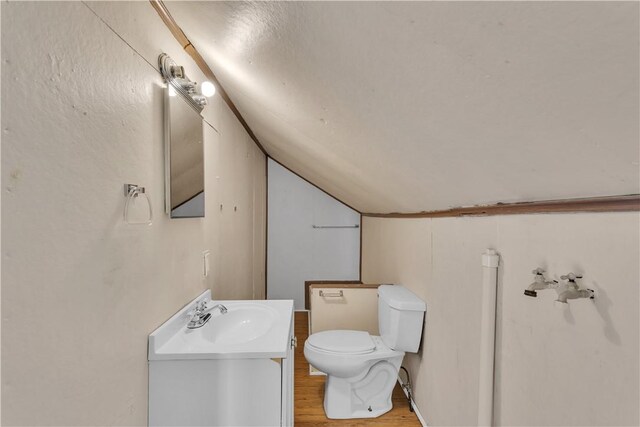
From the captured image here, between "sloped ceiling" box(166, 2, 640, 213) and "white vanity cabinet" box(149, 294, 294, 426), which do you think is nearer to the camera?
"sloped ceiling" box(166, 2, 640, 213)

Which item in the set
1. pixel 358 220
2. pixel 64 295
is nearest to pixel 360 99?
pixel 64 295

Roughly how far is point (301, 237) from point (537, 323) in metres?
3.16

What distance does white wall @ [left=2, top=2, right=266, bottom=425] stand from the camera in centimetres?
61

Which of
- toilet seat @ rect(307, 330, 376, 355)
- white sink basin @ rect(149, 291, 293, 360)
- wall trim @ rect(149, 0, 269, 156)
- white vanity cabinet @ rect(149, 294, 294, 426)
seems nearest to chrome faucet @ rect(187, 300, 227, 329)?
white sink basin @ rect(149, 291, 293, 360)

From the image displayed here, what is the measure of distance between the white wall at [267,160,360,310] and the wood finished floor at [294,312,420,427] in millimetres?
1456

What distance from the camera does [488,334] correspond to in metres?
1.18

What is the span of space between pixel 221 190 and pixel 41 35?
1.35 meters

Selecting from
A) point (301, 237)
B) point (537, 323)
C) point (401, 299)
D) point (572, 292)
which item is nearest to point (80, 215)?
point (572, 292)

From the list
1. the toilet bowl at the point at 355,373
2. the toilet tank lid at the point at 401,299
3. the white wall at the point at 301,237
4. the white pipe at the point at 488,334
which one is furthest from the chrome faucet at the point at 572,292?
the white wall at the point at 301,237

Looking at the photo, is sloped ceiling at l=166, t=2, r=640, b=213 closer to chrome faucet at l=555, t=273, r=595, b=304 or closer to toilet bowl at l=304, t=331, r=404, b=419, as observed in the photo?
chrome faucet at l=555, t=273, r=595, b=304

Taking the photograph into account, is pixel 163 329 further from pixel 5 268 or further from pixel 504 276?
pixel 504 276

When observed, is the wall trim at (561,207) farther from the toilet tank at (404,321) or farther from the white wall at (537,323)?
the toilet tank at (404,321)

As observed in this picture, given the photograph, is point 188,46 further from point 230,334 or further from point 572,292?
point 572,292

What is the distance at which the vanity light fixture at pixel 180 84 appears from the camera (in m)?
1.20
